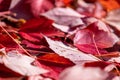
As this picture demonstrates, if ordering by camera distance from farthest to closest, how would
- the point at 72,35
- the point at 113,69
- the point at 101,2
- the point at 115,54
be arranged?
1. the point at 101,2
2. the point at 72,35
3. the point at 115,54
4. the point at 113,69

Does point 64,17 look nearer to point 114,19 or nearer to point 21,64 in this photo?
point 114,19

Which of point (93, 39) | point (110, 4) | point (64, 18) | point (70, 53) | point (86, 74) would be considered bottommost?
point (86, 74)

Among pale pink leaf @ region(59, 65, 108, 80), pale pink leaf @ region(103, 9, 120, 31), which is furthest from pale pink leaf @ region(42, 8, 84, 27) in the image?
pale pink leaf @ region(59, 65, 108, 80)

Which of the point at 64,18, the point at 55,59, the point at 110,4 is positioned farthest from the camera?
the point at 110,4

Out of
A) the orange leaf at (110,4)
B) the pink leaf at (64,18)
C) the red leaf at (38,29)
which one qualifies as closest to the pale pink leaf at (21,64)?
the red leaf at (38,29)

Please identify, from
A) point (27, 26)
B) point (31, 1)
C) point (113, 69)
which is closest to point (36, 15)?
point (31, 1)

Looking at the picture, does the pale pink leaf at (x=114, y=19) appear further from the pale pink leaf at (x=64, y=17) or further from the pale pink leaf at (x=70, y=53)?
the pale pink leaf at (x=70, y=53)

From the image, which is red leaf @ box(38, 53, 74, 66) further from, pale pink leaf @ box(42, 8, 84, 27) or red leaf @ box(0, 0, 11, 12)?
red leaf @ box(0, 0, 11, 12)

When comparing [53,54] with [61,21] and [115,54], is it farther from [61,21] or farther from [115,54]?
[61,21]

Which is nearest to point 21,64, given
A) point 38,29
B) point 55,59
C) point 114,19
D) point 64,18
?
point 55,59
